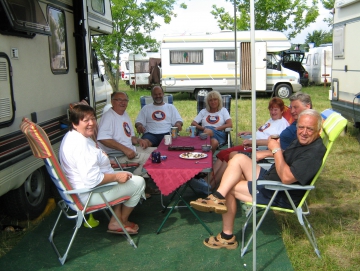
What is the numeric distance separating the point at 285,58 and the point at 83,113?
693 inches

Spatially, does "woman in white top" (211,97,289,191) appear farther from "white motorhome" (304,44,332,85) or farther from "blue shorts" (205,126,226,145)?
"white motorhome" (304,44,332,85)

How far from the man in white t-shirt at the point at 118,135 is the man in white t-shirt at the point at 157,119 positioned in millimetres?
873

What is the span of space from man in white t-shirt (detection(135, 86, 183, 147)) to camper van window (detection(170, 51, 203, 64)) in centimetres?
847

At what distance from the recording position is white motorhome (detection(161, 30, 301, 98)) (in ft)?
44.5

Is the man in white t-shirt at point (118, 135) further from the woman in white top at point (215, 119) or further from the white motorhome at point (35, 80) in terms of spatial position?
the woman in white top at point (215, 119)

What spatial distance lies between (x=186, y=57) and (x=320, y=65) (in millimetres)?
7374

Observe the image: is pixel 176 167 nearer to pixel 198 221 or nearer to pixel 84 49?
pixel 198 221

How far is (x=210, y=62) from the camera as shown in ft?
44.7

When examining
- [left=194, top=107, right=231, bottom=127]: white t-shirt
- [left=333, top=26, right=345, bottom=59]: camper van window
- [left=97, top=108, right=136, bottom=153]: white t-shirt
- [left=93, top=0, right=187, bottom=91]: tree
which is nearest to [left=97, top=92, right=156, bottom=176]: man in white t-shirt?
[left=97, top=108, right=136, bottom=153]: white t-shirt

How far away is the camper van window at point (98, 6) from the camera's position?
5492mm

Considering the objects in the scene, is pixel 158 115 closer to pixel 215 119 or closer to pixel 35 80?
pixel 215 119

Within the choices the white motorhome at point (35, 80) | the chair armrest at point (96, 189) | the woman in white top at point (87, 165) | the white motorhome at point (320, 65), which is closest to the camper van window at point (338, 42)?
the white motorhome at point (35, 80)

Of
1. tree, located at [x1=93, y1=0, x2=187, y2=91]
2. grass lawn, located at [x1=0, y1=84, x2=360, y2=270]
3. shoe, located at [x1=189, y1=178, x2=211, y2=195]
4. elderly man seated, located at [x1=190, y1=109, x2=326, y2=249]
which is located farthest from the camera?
tree, located at [x1=93, y1=0, x2=187, y2=91]

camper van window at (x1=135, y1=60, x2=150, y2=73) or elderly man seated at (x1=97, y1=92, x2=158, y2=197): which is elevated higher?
camper van window at (x1=135, y1=60, x2=150, y2=73)
